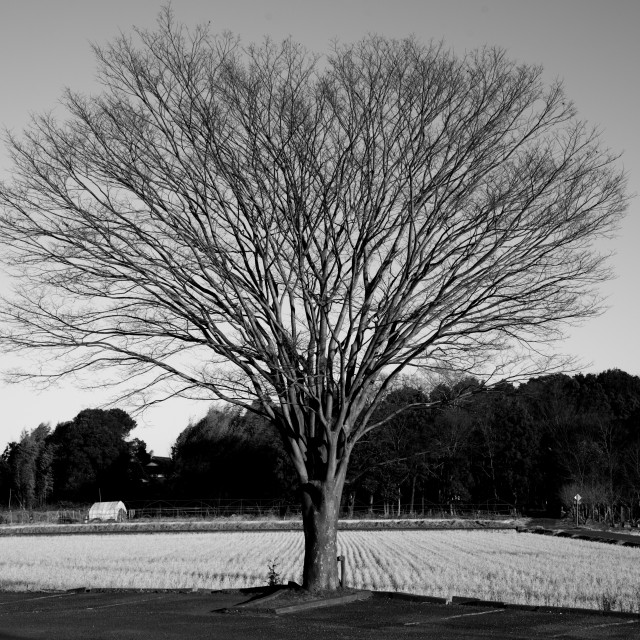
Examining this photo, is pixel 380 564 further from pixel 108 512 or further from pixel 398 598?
pixel 108 512

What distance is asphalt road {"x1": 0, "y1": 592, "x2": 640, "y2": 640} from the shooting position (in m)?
10.3

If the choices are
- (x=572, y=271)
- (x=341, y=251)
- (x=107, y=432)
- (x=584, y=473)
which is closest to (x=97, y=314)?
(x=341, y=251)

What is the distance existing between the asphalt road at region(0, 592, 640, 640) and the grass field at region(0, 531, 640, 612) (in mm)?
3375

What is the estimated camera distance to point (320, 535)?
13195mm

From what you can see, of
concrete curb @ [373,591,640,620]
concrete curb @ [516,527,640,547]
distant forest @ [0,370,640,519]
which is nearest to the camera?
concrete curb @ [373,591,640,620]

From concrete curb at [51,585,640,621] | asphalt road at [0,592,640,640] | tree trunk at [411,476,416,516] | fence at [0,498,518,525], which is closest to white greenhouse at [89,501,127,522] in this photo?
fence at [0,498,518,525]

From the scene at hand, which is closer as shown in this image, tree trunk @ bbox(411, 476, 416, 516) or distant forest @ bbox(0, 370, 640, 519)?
distant forest @ bbox(0, 370, 640, 519)

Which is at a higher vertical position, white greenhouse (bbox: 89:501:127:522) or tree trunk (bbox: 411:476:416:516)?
tree trunk (bbox: 411:476:416:516)

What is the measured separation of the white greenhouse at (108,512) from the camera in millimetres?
62688

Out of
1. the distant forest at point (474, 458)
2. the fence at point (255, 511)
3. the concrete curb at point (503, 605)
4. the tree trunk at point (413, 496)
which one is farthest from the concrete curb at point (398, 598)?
the tree trunk at point (413, 496)

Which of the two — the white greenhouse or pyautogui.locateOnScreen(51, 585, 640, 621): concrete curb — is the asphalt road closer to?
pyautogui.locateOnScreen(51, 585, 640, 621): concrete curb

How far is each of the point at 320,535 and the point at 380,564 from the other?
41.9ft

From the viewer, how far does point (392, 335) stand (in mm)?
13578

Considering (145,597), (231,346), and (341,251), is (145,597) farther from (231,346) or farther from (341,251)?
(341,251)
